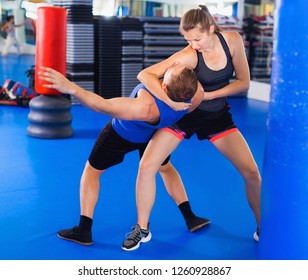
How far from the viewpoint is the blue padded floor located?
2842 millimetres

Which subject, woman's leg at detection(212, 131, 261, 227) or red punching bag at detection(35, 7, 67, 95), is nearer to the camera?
woman's leg at detection(212, 131, 261, 227)

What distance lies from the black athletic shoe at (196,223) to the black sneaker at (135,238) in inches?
11.9

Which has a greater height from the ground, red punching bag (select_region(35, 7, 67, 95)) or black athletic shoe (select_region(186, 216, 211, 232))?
red punching bag (select_region(35, 7, 67, 95))

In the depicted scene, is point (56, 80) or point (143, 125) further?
point (143, 125)

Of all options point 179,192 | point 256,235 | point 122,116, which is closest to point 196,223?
point 179,192

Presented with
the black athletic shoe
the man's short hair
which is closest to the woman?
the man's short hair

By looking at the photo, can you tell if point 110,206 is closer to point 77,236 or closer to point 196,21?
point 77,236

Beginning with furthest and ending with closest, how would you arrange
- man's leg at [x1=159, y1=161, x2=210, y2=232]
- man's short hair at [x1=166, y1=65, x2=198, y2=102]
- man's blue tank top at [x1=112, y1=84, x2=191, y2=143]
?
man's leg at [x1=159, y1=161, x2=210, y2=232], man's blue tank top at [x1=112, y1=84, x2=191, y2=143], man's short hair at [x1=166, y1=65, x2=198, y2=102]

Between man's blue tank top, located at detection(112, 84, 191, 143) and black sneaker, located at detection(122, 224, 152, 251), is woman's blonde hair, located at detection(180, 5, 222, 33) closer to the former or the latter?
man's blue tank top, located at detection(112, 84, 191, 143)

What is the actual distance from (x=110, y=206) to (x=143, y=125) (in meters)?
1.13

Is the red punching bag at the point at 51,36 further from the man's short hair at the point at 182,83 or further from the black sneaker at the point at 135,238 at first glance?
the man's short hair at the point at 182,83

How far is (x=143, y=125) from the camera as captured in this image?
8.43 ft

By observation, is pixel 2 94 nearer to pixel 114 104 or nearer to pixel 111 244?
pixel 111 244

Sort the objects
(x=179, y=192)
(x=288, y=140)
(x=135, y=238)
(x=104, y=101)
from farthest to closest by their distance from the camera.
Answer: (x=179, y=192) < (x=135, y=238) < (x=104, y=101) < (x=288, y=140)
